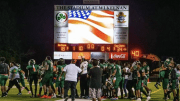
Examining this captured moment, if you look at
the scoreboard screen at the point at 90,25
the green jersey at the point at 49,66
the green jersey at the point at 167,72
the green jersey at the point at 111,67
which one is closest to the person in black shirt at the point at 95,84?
the green jersey at the point at 49,66

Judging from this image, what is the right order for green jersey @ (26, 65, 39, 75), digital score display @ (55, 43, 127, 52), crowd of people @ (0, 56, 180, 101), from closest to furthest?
crowd of people @ (0, 56, 180, 101) → green jersey @ (26, 65, 39, 75) → digital score display @ (55, 43, 127, 52)

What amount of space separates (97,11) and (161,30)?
121ft

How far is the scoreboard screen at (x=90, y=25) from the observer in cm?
3950

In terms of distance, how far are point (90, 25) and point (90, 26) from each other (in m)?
0.10

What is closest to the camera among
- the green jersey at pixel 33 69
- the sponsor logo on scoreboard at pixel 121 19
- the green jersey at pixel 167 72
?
the green jersey at pixel 167 72

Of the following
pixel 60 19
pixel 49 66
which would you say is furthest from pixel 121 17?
pixel 49 66

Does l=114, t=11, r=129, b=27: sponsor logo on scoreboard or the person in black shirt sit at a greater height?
l=114, t=11, r=129, b=27: sponsor logo on scoreboard

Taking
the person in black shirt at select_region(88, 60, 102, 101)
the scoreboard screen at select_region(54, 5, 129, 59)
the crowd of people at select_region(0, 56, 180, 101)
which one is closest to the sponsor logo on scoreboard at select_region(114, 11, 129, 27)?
the scoreboard screen at select_region(54, 5, 129, 59)

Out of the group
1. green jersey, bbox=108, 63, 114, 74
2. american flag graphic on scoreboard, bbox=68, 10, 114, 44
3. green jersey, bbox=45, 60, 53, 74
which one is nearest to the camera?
green jersey, bbox=45, 60, 53, 74

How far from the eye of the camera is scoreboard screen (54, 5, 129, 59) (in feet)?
130

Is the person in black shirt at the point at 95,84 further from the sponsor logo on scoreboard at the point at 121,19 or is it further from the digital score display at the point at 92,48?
the sponsor logo on scoreboard at the point at 121,19

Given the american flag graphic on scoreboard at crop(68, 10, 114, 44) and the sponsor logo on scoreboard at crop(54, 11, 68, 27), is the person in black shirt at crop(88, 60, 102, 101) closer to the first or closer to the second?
the american flag graphic on scoreboard at crop(68, 10, 114, 44)

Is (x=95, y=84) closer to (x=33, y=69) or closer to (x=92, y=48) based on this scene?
(x=33, y=69)

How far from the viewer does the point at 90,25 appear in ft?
132
